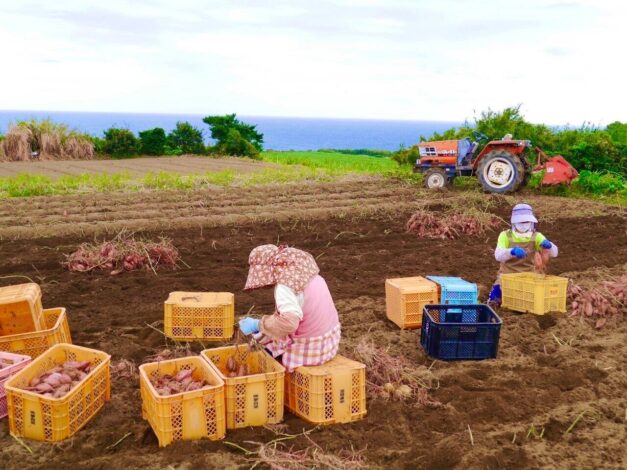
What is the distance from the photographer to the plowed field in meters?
4.03

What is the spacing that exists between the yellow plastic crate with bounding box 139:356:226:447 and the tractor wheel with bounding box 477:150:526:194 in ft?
35.1

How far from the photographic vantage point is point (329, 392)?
4285mm

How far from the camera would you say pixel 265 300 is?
7.09 m

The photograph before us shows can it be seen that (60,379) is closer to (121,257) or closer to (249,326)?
(249,326)

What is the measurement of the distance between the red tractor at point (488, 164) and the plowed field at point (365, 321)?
39.3 inches

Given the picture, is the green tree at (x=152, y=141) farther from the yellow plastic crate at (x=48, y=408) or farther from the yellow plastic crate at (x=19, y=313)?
the yellow plastic crate at (x=48, y=408)

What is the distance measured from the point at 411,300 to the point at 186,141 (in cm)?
2110

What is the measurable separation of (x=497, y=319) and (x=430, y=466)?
193 cm

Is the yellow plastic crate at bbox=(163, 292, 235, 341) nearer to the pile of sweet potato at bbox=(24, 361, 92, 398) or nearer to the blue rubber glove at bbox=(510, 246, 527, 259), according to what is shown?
the pile of sweet potato at bbox=(24, 361, 92, 398)

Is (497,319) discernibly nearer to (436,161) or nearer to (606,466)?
(606,466)

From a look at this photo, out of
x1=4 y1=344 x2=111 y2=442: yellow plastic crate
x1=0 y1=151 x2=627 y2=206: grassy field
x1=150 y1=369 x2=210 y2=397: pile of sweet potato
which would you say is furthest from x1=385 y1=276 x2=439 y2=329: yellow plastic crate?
x1=0 y1=151 x2=627 y2=206: grassy field

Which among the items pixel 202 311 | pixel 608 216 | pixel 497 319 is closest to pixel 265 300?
pixel 202 311

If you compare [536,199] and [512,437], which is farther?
[536,199]

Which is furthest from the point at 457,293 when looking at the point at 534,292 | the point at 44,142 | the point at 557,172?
the point at 44,142
